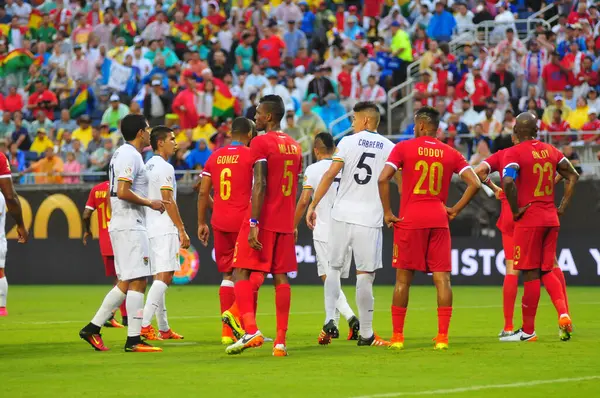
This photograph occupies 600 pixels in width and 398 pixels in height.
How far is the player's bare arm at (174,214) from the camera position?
43.2 ft

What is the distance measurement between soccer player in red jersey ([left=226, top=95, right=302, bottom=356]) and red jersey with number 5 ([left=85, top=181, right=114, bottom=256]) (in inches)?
185

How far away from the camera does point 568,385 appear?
9.26 m

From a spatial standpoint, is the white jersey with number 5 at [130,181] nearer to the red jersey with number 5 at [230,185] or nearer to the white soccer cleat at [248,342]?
the red jersey with number 5 at [230,185]

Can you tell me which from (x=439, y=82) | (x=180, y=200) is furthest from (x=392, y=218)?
(x=439, y=82)

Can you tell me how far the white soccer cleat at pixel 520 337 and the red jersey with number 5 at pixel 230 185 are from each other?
3244 mm

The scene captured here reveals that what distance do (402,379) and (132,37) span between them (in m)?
24.8

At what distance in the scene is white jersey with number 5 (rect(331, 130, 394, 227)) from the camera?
41.1 ft

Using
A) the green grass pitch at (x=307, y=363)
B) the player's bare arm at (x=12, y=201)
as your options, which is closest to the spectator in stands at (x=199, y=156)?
the green grass pitch at (x=307, y=363)

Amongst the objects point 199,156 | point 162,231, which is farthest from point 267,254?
point 199,156

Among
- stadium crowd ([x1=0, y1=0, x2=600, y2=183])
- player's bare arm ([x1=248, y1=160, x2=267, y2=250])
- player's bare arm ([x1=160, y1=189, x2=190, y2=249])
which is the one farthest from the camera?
stadium crowd ([x1=0, y1=0, x2=600, y2=183])

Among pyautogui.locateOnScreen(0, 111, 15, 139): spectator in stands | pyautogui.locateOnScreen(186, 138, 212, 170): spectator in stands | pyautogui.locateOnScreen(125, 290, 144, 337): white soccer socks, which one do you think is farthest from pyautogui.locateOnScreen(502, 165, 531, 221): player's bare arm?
pyautogui.locateOnScreen(0, 111, 15, 139): spectator in stands

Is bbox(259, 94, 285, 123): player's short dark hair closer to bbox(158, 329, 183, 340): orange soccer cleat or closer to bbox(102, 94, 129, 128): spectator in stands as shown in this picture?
bbox(158, 329, 183, 340): orange soccer cleat

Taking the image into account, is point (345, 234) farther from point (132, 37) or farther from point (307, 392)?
point (132, 37)

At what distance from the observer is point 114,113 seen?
96.5 feet
